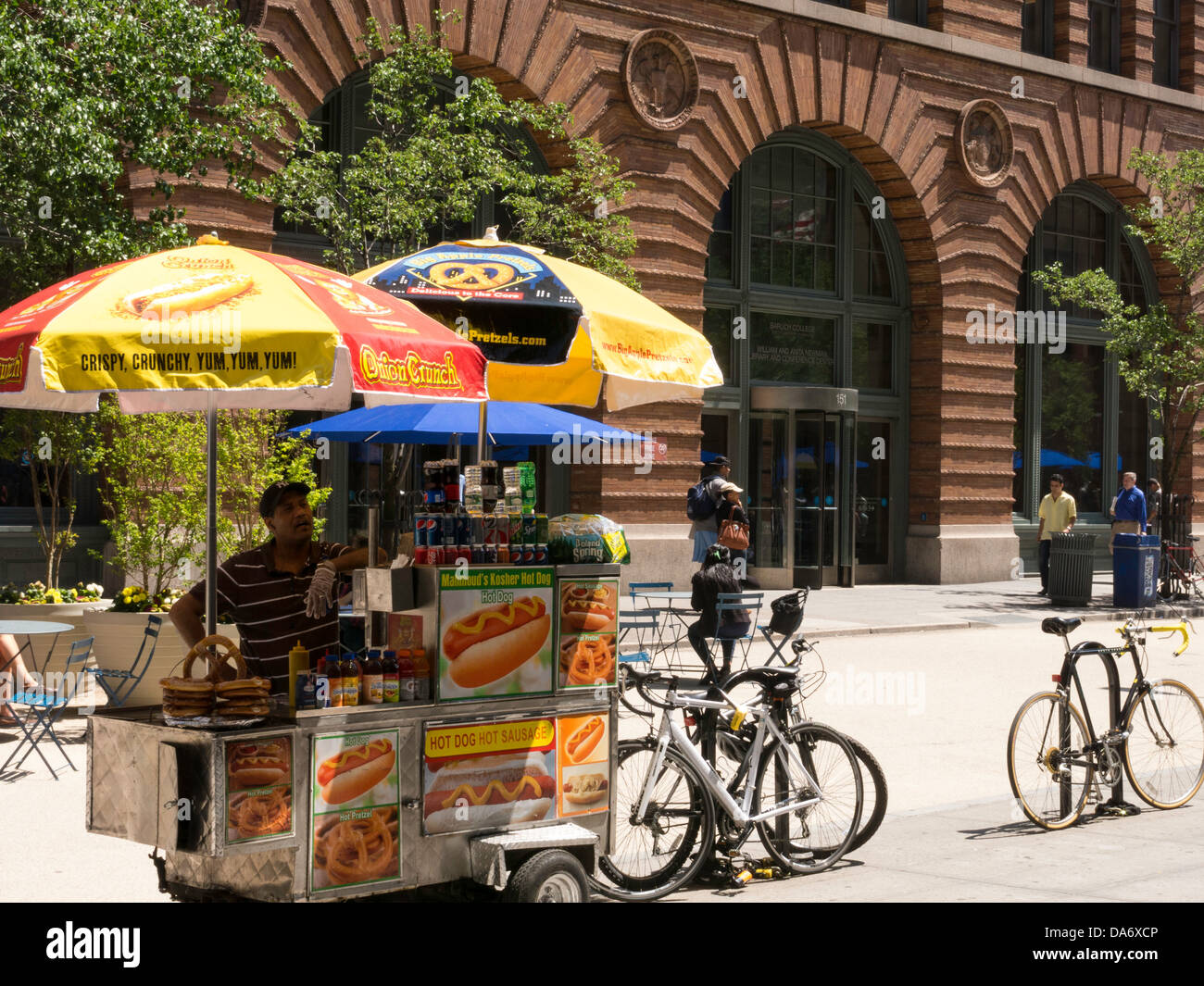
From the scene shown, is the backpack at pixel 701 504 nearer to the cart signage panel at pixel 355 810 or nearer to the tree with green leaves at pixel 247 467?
the tree with green leaves at pixel 247 467

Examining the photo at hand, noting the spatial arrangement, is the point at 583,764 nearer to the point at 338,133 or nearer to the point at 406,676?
the point at 406,676

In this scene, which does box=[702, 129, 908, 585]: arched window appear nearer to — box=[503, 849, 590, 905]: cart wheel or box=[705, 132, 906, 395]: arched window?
box=[705, 132, 906, 395]: arched window

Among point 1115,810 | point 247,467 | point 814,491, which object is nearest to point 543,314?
point 1115,810

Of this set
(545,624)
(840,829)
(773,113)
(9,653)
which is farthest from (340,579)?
(773,113)

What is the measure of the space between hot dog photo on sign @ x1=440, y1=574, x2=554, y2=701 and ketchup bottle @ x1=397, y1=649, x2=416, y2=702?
11cm

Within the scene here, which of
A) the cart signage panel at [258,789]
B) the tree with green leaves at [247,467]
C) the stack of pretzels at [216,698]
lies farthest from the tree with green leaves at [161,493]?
the cart signage panel at [258,789]

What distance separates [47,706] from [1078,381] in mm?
24342

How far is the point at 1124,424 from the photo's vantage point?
103 ft

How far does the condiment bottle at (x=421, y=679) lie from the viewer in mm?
5895

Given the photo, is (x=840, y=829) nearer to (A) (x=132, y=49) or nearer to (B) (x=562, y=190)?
(A) (x=132, y=49)

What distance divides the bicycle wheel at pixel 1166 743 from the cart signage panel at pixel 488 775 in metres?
4.21

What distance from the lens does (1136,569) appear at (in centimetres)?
2292

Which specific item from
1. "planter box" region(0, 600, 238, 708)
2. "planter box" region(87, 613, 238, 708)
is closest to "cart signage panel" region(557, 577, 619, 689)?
"planter box" region(0, 600, 238, 708)

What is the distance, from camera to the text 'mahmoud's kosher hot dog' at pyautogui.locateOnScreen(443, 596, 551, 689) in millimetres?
5969
